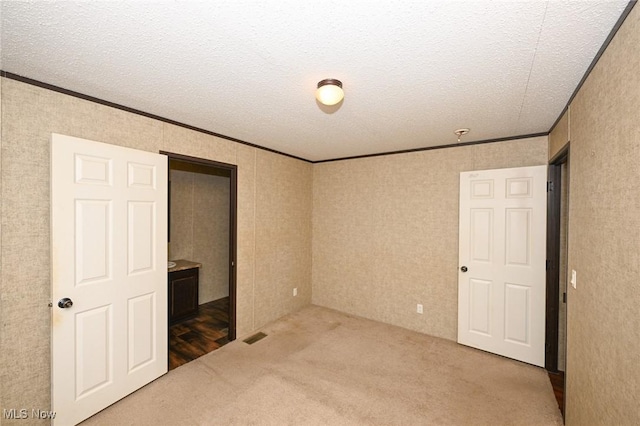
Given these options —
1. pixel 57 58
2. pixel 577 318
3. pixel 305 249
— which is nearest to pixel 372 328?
pixel 305 249

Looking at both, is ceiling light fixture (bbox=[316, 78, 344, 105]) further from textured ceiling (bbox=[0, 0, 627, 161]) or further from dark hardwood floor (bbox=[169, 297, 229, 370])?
dark hardwood floor (bbox=[169, 297, 229, 370])

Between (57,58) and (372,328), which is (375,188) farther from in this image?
(57,58)

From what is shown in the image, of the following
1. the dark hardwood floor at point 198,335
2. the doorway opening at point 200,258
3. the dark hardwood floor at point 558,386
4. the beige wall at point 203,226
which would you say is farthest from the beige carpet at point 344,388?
the beige wall at point 203,226

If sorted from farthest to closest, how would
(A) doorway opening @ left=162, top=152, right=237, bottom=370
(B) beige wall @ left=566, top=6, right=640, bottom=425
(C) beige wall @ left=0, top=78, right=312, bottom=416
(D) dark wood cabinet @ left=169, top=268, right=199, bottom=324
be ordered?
1. (D) dark wood cabinet @ left=169, top=268, right=199, bottom=324
2. (A) doorway opening @ left=162, top=152, right=237, bottom=370
3. (C) beige wall @ left=0, top=78, right=312, bottom=416
4. (B) beige wall @ left=566, top=6, right=640, bottom=425

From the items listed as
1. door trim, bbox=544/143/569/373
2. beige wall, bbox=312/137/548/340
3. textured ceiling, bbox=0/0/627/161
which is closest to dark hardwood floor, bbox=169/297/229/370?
beige wall, bbox=312/137/548/340

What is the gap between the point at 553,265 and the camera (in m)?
2.69

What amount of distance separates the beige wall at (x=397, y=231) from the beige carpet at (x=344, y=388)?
1.83 ft

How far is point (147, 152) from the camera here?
7.72 feet

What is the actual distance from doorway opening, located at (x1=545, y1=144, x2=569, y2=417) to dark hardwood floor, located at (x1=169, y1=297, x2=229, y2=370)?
3.51 metres

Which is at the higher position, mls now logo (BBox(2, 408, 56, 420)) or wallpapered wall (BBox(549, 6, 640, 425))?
wallpapered wall (BBox(549, 6, 640, 425))

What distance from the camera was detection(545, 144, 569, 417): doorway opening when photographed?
266 centimetres

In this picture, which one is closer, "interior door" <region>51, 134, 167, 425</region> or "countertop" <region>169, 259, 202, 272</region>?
"interior door" <region>51, 134, 167, 425</region>

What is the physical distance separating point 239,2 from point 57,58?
50.0 inches

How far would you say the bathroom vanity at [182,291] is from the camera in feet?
12.1
